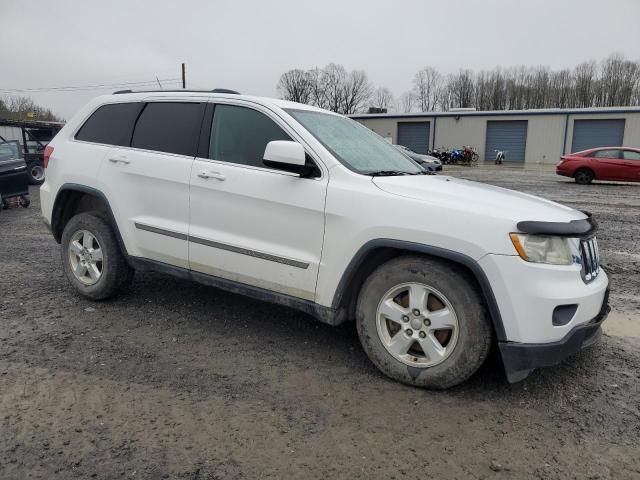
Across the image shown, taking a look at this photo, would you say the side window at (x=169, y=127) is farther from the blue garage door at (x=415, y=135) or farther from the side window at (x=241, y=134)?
the blue garage door at (x=415, y=135)

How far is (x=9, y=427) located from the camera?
270 cm

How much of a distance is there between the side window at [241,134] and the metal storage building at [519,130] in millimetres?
34453

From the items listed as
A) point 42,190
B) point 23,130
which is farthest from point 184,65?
point 42,190

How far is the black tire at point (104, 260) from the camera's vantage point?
4477mm

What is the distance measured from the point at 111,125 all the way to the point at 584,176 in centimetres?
1867

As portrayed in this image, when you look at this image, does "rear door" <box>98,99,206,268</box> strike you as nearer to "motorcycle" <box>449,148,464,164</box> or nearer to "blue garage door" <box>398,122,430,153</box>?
"motorcycle" <box>449,148,464,164</box>

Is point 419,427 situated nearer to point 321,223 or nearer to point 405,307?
point 405,307

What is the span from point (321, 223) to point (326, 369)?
39.3 inches

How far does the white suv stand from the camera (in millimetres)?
2869

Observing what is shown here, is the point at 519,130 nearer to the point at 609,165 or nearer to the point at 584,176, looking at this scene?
the point at 584,176

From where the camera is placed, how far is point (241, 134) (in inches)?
153

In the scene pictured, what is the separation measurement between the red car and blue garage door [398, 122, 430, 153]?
24420 millimetres

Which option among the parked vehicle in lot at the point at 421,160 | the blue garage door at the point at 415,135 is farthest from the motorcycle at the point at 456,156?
the parked vehicle in lot at the point at 421,160

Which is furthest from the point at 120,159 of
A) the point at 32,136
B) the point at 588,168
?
the point at 588,168
